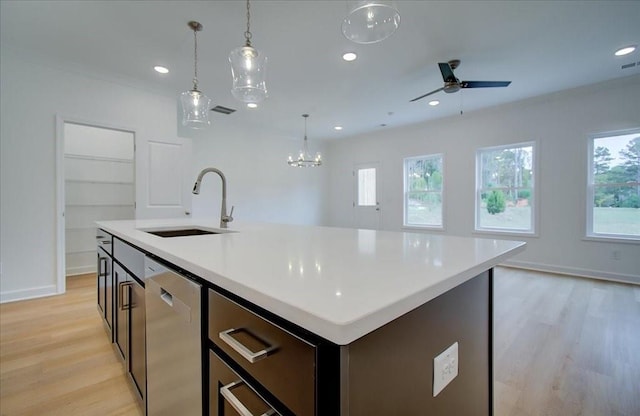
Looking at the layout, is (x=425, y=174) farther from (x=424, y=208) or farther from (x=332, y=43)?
(x=332, y=43)

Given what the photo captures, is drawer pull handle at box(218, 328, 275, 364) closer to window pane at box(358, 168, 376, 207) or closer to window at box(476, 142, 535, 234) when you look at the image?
window at box(476, 142, 535, 234)

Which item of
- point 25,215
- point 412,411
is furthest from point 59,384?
point 25,215

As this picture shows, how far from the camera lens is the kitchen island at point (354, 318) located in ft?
1.60

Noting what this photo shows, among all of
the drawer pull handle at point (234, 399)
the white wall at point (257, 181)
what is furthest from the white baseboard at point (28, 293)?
the drawer pull handle at point (234, 399)

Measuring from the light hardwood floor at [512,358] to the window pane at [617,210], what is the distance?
3.85 ft

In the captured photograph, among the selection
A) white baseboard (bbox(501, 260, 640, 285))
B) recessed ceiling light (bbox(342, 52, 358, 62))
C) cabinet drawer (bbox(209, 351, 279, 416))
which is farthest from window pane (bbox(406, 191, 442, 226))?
cabinet drawer (bbox(209, 351, 279, 416))

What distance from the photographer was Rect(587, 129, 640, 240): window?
152 inches

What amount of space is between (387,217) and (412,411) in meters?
6.16

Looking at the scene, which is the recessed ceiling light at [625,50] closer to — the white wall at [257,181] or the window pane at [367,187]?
the window pane at [367,187]

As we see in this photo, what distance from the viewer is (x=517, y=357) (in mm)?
2037

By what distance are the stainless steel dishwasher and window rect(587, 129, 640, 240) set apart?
5.42 m

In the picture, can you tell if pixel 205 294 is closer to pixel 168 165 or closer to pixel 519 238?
pixel 168 165

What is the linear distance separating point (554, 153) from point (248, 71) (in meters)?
4.81

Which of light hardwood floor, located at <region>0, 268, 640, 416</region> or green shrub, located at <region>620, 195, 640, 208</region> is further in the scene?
green shrub, located at <region>620, 195, 640, 208</region>
